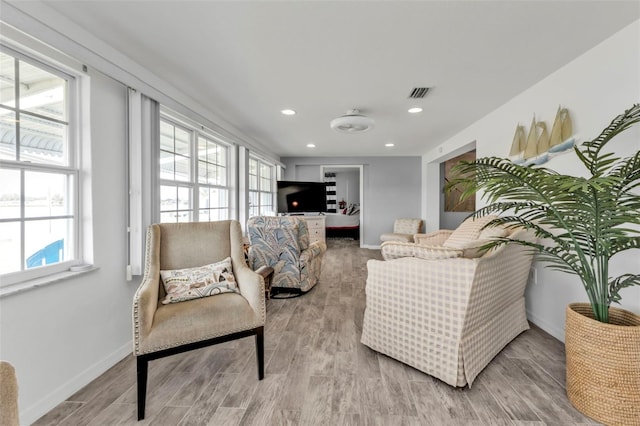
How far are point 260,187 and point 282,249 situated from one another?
274 centimetres

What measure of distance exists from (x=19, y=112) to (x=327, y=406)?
2351 millimetres

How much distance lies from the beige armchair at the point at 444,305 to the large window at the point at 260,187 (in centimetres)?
350

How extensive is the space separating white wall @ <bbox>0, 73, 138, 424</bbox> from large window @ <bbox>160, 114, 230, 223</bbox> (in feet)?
2.15

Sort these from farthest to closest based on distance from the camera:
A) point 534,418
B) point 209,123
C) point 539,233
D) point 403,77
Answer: point 209,123
point 403,77
point 539,233
point 534,418

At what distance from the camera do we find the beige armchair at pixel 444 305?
160 centimetres

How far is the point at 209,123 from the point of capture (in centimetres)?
317

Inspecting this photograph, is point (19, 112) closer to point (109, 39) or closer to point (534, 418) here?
point (109, 39)

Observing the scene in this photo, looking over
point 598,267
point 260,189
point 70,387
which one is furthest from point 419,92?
point 260,189

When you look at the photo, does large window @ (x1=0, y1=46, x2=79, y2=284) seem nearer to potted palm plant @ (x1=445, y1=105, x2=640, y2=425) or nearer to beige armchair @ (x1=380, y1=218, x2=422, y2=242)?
potted palm plant @ (x1=445, y1=105, x2=640, y2=425)

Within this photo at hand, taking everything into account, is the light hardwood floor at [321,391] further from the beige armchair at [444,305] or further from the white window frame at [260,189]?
the white window frame at [260,189]

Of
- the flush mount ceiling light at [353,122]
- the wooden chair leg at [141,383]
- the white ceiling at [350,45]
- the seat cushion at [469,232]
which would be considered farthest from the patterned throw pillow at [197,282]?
the flush mount ceiling light at [353,122]

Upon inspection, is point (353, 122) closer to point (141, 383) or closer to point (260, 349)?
point (260, 349)

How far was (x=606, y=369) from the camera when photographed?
4.45 ft

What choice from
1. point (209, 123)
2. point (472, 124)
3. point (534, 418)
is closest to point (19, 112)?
point (209, 123)
